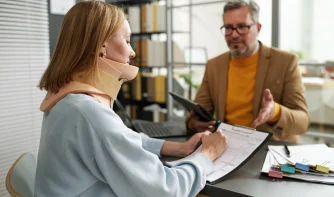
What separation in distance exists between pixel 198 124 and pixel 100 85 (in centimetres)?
75

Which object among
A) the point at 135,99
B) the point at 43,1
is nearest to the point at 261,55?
the point at 43,1

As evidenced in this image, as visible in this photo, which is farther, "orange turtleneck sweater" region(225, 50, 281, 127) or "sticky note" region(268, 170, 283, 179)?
"orange turtleneck sweater" region(225, 50, 281, 127)

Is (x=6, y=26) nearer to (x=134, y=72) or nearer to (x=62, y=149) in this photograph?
(x=134, y=72)

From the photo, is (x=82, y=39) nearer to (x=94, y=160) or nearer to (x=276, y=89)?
(x=94, y=160)

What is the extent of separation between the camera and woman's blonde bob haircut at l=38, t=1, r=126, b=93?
0.98m

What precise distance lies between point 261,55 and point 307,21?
1.49 metres

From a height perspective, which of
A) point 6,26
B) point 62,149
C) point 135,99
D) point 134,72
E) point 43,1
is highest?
point 43,1

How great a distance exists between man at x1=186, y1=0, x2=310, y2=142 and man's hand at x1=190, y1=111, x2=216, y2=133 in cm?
38

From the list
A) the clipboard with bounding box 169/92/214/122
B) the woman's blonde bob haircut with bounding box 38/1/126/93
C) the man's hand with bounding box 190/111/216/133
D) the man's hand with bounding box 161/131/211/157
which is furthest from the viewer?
the man's hand with bounding box 190/111/216/133

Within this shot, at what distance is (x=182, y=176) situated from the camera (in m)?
0.96

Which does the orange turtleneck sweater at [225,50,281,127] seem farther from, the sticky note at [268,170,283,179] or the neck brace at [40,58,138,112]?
the neck brace at [40,58,138,112]

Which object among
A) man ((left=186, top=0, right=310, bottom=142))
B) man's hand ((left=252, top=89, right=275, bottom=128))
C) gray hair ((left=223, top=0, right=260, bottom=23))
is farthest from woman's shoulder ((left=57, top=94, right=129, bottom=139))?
gray hair ((left=223, top=0, right=260, bottom=23))

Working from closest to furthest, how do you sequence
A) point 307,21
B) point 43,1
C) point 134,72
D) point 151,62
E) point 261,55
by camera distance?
point 134,72 → point 43,1 → point 261,55 → point 307,21 → point 151,62

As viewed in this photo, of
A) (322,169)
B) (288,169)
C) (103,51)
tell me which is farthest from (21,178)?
(322,169)
